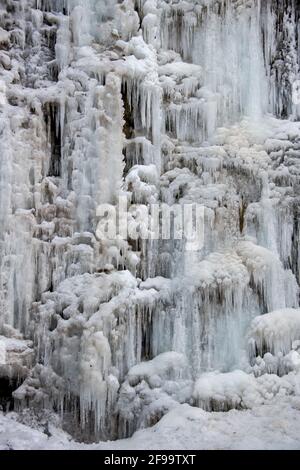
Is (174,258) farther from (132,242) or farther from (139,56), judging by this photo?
(139,56)

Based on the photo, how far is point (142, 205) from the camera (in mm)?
5945

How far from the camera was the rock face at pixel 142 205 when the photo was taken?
5.48 metres

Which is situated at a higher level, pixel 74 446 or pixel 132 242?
pixel 132 242

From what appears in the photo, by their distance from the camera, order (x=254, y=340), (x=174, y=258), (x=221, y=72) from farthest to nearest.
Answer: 1. (x=221, y=72)
2. (x=174, y=258)
3. (x=254, y=340)

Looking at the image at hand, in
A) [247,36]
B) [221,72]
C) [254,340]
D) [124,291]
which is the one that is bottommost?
[254,340]

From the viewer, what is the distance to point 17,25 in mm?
6172

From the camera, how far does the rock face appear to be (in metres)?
5.48

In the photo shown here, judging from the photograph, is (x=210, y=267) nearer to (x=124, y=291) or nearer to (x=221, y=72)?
(x=124, y=291)

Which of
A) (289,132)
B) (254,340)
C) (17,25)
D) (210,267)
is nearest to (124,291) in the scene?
(210,267)

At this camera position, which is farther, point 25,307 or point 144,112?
point 144,112

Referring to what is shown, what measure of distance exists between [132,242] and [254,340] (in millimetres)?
1681

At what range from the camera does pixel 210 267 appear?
5770mm
